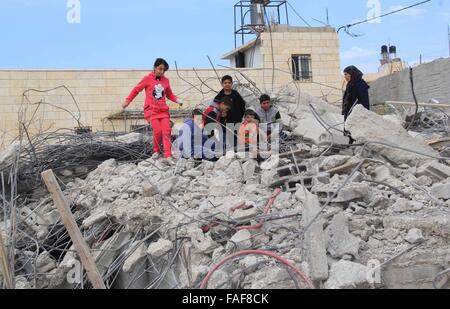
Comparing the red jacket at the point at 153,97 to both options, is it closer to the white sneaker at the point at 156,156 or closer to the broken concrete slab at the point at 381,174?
the white sneaker at the point at 156,156

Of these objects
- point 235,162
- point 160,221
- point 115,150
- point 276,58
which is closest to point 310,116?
point 235,162

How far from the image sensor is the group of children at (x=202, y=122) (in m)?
6.46

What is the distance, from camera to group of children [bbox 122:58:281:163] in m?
6.46

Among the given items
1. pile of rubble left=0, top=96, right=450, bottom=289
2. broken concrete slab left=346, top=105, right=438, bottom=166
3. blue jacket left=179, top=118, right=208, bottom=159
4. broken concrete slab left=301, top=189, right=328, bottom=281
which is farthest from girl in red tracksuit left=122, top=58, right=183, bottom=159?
broken concrete slab left=301, top=189, right=328, bottom=281

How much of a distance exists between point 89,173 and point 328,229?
394 centimetres

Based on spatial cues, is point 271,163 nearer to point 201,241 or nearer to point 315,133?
point 315,133

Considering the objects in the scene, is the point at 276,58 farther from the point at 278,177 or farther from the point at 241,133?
the point at 278,177

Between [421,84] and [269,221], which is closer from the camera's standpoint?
[269,221]

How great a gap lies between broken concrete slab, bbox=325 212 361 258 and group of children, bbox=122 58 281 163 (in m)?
2.43

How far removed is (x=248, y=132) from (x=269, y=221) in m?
2.14

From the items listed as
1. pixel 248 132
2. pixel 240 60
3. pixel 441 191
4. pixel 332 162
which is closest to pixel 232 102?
pixel 248 132

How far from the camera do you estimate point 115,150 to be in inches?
293

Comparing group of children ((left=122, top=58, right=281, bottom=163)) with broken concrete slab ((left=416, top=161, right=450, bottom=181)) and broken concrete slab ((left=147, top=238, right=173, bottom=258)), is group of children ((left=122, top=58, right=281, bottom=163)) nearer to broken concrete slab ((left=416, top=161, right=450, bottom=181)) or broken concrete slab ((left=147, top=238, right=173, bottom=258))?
broken concrete slab ((left=416, top=161, right=450, bottom=181))

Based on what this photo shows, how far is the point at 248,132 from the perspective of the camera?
638cm
